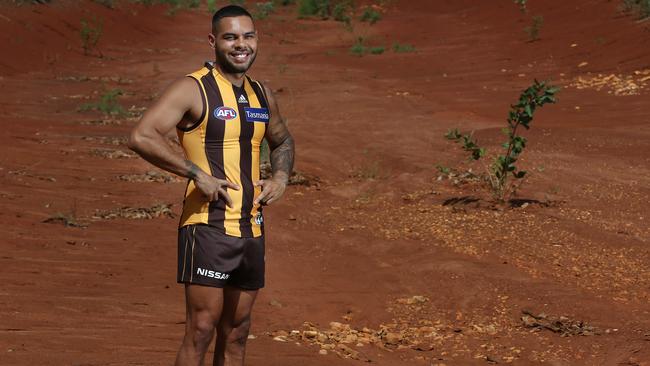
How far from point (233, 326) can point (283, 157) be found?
0.80m

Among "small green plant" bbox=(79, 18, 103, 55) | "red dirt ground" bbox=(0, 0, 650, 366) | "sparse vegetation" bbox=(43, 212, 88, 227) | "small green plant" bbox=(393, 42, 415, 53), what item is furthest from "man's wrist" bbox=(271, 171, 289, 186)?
"small green plant" bbox=(79, 18, 103, 55)

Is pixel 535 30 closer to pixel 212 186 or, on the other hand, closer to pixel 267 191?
pixel 267 191

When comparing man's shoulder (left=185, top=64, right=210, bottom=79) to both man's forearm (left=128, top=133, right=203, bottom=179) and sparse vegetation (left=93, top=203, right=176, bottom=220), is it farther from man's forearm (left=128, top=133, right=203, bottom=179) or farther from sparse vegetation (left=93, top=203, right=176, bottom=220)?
sparse vegetation (left=93, top=203, right=176, bottom=220)

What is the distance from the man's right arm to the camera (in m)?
4.04

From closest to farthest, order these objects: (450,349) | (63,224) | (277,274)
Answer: (450,349) → (277,274) → (63,224)

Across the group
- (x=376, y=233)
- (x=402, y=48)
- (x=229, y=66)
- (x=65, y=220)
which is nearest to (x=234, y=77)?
(x=229, y=66)

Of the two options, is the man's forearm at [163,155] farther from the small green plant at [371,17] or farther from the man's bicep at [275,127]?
the small green plant at [371,17]

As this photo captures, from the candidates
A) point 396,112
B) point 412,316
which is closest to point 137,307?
point 412,316

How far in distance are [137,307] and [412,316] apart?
6.49ft

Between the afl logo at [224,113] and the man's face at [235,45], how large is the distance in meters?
0.18

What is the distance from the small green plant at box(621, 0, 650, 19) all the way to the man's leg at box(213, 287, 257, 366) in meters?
21.6

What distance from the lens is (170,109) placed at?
4.04m

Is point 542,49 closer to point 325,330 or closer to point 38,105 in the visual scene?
point 38,105

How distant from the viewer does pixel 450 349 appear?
268 inches
